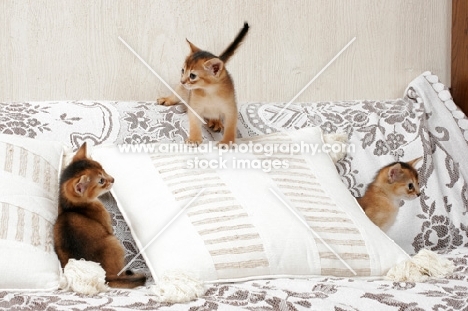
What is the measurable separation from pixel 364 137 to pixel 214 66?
1.62 feet

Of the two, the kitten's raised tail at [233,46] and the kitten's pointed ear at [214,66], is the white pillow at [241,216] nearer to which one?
the kitten's pointed ear at [214,66]

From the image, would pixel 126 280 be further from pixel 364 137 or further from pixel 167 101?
pixel 364 137

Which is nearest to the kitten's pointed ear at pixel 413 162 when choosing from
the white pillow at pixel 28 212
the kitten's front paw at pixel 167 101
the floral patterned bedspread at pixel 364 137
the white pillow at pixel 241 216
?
the floral patterned bedspread at pixel 364 137

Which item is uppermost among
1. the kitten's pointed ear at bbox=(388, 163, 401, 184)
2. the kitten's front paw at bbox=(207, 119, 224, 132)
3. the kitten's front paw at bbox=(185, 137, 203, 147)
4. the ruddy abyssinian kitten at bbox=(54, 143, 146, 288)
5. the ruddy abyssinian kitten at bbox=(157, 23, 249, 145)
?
the ruddy abyssinian kitten at bbox=(157, 23, 249, 145)

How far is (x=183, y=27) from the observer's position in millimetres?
2059

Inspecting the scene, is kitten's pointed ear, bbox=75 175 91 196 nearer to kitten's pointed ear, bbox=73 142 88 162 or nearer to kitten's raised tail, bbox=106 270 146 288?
kitten's pointed ear, bbox=73 142 88 162

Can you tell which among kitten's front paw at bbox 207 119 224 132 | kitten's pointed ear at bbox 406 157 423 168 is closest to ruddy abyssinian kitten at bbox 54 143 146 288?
kitten's front paw at bbox 207 119 224 132

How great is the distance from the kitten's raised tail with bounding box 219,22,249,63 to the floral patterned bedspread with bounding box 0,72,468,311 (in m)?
0.15

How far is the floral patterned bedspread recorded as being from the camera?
1.44 meters

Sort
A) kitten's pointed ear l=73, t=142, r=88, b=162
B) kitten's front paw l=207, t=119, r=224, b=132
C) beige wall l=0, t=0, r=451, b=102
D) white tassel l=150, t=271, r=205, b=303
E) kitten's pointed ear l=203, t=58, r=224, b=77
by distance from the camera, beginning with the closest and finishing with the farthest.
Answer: white tassel l=150, t=271, r=205, b=303
kitten's pointed ear l=73, t=142, r=88, b=162
kitten's pointed ear l=203, t=58, r=224, b=77
kitten's front paw l=207, t=119, r=224, b=132
beige wall l=0, t=0, r=451, b=102

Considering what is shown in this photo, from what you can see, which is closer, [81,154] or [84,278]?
[84,278]

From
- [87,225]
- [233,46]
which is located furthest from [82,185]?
[233,46]

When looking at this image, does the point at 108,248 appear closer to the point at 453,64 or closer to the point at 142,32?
the point at 142,32

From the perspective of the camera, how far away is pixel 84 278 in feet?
4.48
